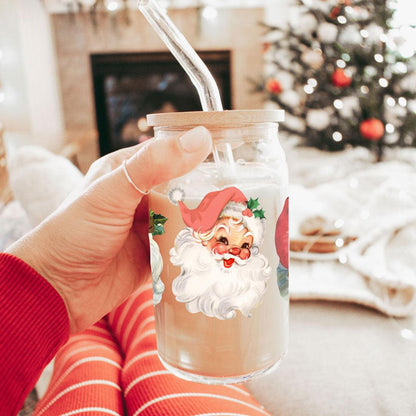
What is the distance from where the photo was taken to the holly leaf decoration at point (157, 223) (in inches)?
17.6

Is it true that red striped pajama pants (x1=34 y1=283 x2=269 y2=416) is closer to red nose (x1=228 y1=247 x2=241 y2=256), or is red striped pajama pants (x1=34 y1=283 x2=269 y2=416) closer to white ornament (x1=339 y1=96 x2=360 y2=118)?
red nose (x1=228 y1=247 x2=241 y2=256)

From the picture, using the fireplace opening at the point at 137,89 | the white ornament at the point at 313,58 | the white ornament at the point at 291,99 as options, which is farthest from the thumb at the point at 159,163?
the fireplace opening at the point at 137,89

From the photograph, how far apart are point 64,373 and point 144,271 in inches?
7.7

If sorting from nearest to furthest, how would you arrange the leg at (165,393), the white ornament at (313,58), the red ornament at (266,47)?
the leg at (165,393), the white ornament at (313,58), the red ornament at (266,47)

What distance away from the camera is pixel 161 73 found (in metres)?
3.54

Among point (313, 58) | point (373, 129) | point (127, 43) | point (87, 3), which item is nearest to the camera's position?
point (373, 129)

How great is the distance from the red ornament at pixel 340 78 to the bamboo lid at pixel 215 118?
2.17 meters

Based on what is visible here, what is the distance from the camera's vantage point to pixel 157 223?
0.45 m

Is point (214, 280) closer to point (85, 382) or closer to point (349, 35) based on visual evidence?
point (85, 382)

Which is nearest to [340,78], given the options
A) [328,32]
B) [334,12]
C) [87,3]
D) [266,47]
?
[328,32]

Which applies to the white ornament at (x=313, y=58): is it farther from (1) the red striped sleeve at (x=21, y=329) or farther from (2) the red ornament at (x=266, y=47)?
(1) the red striped sleeve at (x=21, y=329)

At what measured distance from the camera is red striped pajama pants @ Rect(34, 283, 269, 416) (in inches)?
21.0

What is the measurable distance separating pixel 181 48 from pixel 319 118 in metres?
2.26

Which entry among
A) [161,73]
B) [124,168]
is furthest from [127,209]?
[161,73]
